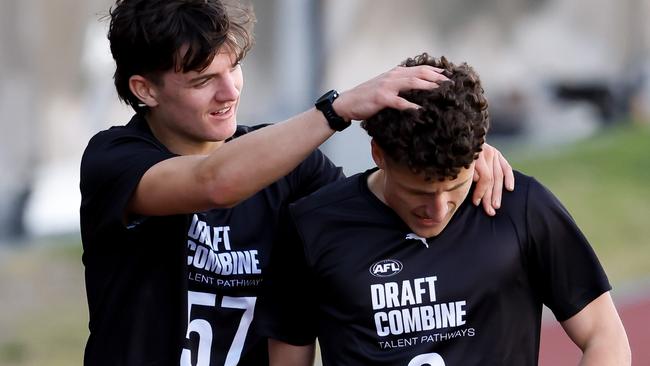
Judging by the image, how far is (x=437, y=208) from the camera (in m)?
2.81

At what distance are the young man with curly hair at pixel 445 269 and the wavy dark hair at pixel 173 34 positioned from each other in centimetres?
53

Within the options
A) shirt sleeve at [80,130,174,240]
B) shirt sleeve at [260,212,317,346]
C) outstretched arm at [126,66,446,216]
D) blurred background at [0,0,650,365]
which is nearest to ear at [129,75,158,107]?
shirt sleeve at [80,130,174,240]

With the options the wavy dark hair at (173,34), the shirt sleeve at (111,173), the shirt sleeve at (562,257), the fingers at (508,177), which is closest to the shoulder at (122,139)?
the shirt sleeve at (111,173)

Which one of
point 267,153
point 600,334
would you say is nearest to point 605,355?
point 600,334

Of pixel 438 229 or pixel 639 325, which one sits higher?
pixel 438 229

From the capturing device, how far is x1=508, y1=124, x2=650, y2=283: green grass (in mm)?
11570

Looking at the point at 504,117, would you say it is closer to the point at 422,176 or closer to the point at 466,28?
the point at 466,28

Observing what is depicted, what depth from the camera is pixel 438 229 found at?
2.97 meters

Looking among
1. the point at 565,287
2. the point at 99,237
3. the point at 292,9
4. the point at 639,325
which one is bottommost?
the point at 639,325

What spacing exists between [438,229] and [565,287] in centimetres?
34

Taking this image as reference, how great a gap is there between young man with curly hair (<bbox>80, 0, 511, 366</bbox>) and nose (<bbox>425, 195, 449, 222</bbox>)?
50cm

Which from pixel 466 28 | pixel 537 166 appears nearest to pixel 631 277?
pixel 537 166

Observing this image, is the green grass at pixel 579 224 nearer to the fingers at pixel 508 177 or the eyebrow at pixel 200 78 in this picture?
the eyebrow at pixel 200 78

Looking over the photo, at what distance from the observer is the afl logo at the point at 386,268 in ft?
9.77
